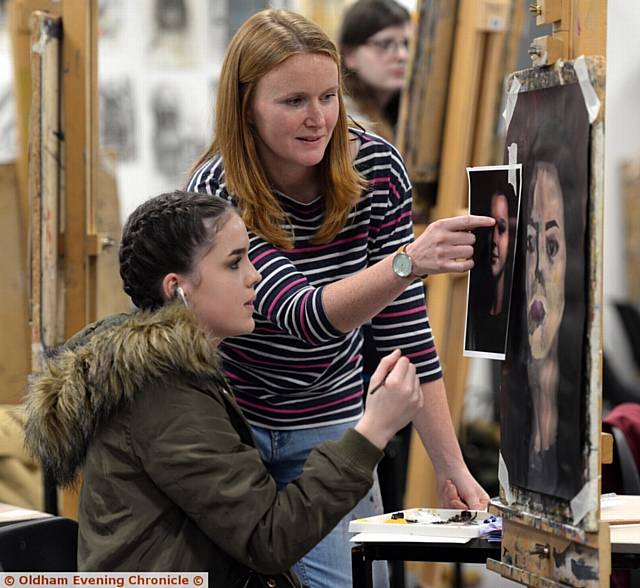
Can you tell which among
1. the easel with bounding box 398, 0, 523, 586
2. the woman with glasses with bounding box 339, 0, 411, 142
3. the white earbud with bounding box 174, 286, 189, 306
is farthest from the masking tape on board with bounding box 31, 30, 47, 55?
the white earbud with bounding box 174, 286, 189, 306

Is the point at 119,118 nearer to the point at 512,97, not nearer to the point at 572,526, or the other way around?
the point at 512,97

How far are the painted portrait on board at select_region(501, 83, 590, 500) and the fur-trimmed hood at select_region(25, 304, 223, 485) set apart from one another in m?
0.42

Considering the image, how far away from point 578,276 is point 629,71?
5356mm

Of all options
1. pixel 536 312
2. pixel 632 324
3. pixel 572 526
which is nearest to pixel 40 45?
pixel 536 312

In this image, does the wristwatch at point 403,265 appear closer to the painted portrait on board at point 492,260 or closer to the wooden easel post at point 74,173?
the painted portrait on board at point 492,260

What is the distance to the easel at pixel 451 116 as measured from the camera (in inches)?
138

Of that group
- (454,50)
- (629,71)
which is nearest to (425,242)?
(454,50)

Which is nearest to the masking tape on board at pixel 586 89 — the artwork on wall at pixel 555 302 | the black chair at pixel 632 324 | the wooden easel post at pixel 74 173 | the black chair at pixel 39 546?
the artwork on wall at pixel 555 302

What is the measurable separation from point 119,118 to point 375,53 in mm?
2297

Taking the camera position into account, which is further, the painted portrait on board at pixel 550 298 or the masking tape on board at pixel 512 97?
the masking tape on board at pixel 512 97

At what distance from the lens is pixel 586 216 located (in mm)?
1438

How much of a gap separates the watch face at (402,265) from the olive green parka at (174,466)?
0.83ft

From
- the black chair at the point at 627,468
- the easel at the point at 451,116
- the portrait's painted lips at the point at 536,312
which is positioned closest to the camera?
the portrait's painted lips at the point at 536,312

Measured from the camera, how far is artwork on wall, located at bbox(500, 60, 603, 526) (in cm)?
144
